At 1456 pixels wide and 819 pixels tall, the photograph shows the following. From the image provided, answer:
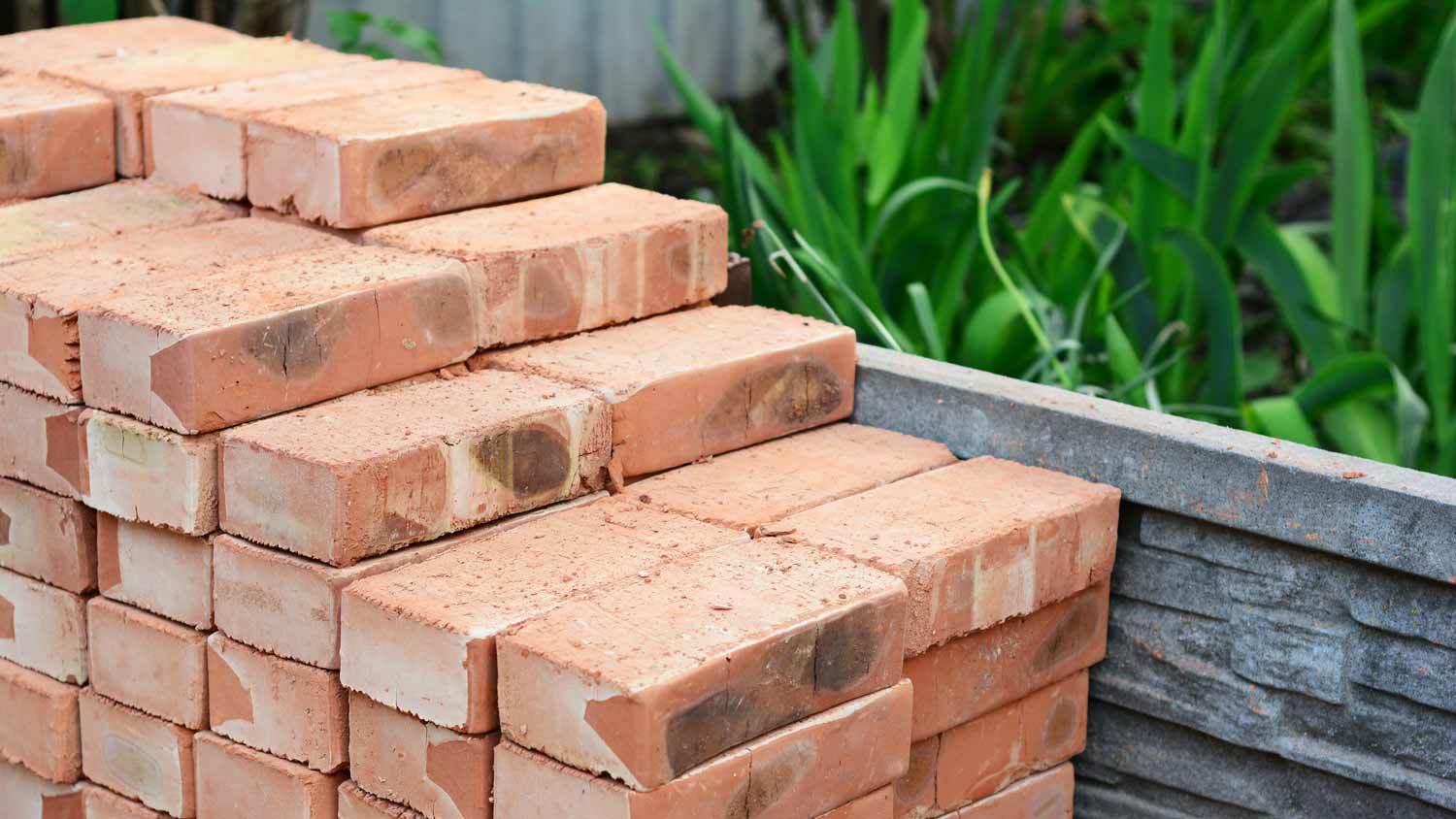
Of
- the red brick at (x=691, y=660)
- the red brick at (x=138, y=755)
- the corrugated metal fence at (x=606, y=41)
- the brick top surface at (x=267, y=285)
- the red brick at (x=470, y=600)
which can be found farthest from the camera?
the corrugated metal fence at (x=606, y=41)

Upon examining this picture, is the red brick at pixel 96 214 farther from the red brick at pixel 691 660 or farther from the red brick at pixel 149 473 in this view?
the red brick at pixel 691 660

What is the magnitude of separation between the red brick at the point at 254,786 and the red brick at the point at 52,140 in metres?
0.87

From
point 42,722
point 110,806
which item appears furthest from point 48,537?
point 110,806

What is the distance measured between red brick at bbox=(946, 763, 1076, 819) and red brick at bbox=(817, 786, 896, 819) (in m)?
0.26

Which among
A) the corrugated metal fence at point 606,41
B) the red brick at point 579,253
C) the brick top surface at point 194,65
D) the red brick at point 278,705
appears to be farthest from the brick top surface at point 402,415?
the corrugated metal fence at point 606,41

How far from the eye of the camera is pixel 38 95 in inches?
101

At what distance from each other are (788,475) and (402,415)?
0.52 m

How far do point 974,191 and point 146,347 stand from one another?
1.48 meters

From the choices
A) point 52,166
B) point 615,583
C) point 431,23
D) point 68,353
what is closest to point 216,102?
point 52,166

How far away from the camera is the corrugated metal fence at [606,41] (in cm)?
481

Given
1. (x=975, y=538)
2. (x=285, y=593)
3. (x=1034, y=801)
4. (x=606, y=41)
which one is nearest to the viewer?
(x=285, y=593)

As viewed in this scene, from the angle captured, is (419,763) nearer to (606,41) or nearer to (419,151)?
(419,151)

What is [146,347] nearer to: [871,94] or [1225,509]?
[1225,509]

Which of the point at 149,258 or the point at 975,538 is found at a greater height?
the point at 149,258
